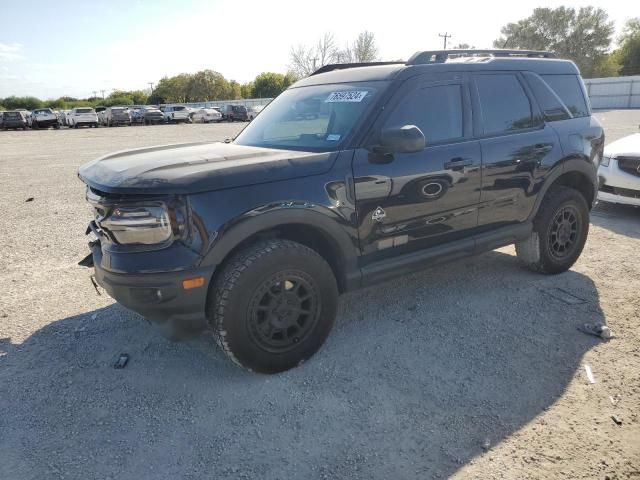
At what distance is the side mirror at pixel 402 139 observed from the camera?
3111mm

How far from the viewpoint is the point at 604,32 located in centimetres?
6219

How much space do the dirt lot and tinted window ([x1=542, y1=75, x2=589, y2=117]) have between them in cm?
166

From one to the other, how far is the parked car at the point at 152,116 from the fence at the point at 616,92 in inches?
1427

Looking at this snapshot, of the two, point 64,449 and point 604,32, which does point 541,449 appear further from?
point 604,32

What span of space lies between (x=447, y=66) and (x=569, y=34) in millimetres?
73527

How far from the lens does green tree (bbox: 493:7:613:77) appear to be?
62688 mm

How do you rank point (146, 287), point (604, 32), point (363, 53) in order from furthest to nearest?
1. point (604, 32)
2. point (363, 53)
3. point (146, 287)

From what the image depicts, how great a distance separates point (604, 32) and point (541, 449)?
7493 centimetres

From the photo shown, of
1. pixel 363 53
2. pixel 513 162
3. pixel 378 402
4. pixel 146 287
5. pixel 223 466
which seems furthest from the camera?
pixel 363 53

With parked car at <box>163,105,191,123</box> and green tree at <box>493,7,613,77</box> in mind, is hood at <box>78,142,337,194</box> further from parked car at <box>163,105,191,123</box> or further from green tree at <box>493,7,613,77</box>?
green tree at <box>493,7,613,77</box>

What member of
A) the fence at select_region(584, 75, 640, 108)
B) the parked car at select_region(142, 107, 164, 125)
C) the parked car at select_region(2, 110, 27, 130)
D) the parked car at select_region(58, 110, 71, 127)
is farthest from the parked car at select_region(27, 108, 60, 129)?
the fence at select_region(584, 75, 640, 108)

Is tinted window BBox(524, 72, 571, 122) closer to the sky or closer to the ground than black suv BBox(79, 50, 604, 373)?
closer to the sky

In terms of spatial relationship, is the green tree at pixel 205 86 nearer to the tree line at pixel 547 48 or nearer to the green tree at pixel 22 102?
the tree line at pixel 547 48

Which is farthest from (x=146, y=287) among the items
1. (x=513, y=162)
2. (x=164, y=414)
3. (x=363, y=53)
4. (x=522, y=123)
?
(x=363, y=53)
